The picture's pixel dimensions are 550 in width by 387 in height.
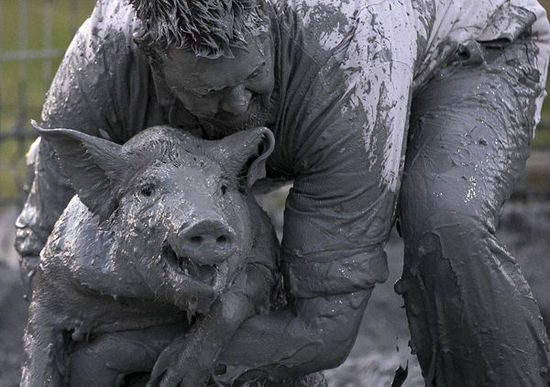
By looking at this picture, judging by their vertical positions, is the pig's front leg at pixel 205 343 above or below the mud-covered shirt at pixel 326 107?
below

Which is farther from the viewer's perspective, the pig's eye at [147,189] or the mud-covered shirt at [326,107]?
the mud-covered shirt at [326,107]

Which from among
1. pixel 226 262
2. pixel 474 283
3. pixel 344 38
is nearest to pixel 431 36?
pixel 344 38

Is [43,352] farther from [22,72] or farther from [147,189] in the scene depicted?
[22,72]

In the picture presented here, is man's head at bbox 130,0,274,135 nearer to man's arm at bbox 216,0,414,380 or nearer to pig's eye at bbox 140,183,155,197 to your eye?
man's arm at bbox 216,0,414,380

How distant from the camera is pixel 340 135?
3.38 m

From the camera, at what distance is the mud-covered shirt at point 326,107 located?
11.1 ft

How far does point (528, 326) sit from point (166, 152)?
111cm

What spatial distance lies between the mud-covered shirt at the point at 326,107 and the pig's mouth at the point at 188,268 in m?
0.44

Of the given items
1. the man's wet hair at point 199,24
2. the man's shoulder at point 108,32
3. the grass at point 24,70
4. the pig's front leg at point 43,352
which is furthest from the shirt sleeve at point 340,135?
the grass at point 24,70

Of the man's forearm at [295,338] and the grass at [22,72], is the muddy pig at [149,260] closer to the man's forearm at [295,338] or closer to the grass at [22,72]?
the man's forearm at [295,338]

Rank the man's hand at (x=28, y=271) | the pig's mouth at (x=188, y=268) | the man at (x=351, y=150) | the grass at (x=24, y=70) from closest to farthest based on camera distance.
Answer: the pig's mouth at (x=188, y=268)
the man at (x=351, y=150)
the man's hand at (x=28, y=271)
the grass at (x=24, y=70)

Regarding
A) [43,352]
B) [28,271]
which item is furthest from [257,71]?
[28,271]

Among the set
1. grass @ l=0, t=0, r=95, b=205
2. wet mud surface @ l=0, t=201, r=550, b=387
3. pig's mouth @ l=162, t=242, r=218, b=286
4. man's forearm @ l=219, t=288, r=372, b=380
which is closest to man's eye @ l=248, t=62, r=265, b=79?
pig's mouth @ l=162, t=242, r=218, b=286

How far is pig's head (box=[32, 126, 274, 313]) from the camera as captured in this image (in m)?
2.97
